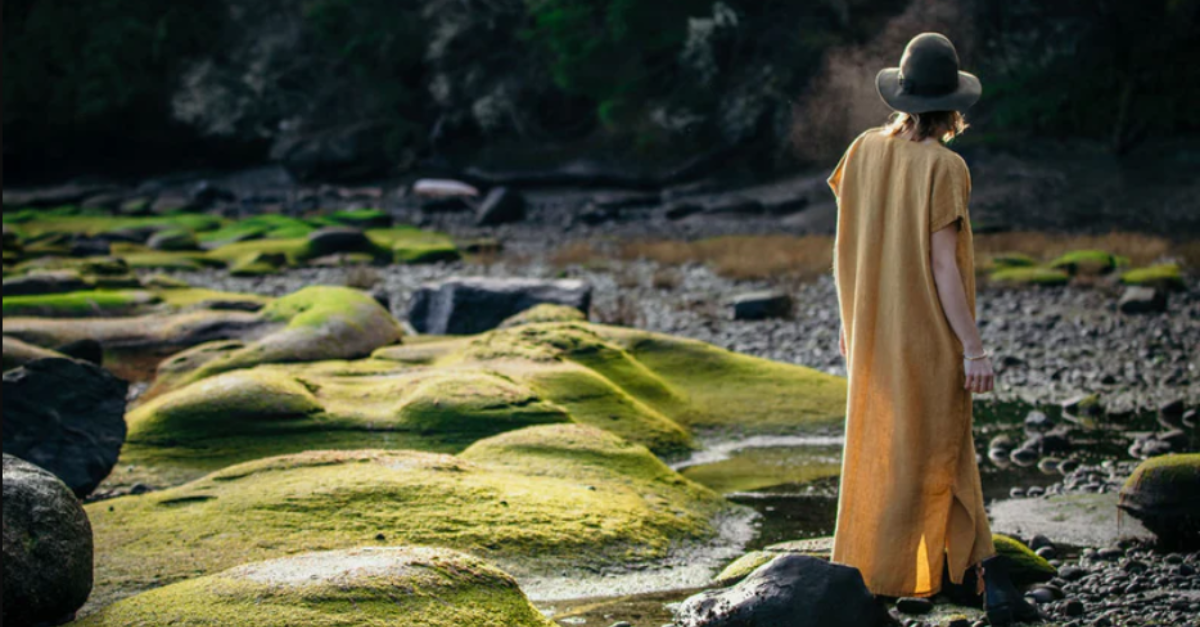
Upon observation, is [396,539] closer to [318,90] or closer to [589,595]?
[589,595]

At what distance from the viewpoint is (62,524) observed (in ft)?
15.4

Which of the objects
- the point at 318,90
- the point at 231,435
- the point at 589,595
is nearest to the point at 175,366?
the point at 231,435

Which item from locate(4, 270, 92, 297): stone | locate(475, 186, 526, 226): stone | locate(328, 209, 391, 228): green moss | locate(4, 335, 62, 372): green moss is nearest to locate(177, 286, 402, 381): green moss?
locate(4, 335, 62, 372): green moss

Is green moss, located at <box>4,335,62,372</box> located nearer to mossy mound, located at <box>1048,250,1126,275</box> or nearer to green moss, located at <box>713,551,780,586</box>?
green moss, located at <box>713,551,780,586</box>

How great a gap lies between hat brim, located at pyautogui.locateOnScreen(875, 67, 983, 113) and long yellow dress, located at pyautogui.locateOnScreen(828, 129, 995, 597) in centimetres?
14

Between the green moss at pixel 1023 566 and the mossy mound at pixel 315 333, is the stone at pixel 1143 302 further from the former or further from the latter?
the green moss at pixel 1023 566

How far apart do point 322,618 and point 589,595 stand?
1709 mm

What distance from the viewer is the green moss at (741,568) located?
5.48 meters

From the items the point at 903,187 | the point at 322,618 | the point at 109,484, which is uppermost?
the point at 903,187

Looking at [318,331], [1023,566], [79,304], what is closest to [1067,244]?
[318,331]

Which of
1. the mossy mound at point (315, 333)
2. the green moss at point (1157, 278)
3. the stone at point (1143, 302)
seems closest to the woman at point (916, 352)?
the mossy mound at point (315, 333)

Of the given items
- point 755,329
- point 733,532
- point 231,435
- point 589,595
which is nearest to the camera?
point 589,595

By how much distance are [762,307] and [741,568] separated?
10623 mm

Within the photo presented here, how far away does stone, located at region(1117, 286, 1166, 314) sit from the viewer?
1484cm
